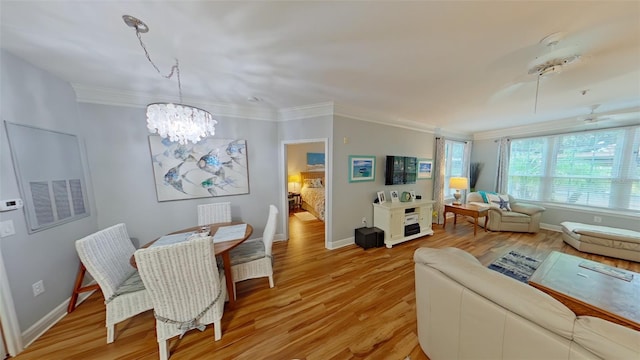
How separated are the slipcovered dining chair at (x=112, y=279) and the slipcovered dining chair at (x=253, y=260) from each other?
0.74m

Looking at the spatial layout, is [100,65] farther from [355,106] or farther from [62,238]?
[355,106]

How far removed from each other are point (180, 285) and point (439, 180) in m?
5.18

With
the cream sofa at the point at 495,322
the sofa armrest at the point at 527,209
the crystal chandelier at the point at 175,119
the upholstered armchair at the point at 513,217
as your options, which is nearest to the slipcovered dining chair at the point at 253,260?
the crystal chandelier at the point at 175,119

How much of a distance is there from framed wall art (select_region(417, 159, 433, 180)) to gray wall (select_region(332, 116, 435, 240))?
53cm

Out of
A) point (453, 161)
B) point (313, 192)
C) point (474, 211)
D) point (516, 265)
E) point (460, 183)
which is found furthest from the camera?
point (313, 192)

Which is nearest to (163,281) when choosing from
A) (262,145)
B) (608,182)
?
(262,145)

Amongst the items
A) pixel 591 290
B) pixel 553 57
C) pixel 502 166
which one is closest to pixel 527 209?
pixel 502 166

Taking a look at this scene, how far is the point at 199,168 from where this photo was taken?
9.61 ft

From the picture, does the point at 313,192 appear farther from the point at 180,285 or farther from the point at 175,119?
the point at 180,285

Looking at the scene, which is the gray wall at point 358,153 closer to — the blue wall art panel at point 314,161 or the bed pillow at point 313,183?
the bed pillow at point 313,183

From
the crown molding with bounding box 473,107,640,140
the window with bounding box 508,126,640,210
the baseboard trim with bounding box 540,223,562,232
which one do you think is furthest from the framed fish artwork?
the baseboard trim with bounding box 540,223,562,232

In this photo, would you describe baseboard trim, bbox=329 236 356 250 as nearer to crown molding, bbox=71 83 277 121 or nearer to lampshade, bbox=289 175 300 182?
crown molding, bbox=71 83 277 121

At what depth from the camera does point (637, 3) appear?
46.3 inches

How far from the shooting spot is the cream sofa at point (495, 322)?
0.74m
